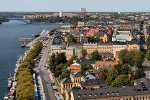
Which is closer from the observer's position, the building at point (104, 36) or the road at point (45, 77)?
the road at point (45, 77)

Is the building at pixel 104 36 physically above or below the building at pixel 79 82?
below

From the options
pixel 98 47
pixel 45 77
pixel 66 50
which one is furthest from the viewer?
pixel 98 47

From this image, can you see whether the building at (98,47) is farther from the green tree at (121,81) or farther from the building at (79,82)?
the green tree at (121,81)

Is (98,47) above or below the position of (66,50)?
below

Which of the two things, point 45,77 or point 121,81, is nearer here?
point 121,81

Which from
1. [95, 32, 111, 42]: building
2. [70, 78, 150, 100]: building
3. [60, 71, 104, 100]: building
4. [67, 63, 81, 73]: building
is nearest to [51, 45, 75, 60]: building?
[67, 63, 81, 73]: building

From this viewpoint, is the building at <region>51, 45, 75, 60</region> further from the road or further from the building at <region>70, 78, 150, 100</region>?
the building at <region>70, 78, 150, 100</region>

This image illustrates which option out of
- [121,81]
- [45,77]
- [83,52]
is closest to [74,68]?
[45,77]

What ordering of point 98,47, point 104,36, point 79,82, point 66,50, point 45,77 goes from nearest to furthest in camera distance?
point 79,82 < point 45,77 < point 66,50 < point 98,47 < point 104,36

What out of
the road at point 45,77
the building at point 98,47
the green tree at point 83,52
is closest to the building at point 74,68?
the road at point 45,77

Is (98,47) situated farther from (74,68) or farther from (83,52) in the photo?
(74,68)

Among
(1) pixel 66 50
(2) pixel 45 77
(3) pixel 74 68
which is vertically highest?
(3) pixel 74 68

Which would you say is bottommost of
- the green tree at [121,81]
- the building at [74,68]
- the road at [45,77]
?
the road at [45,77]
